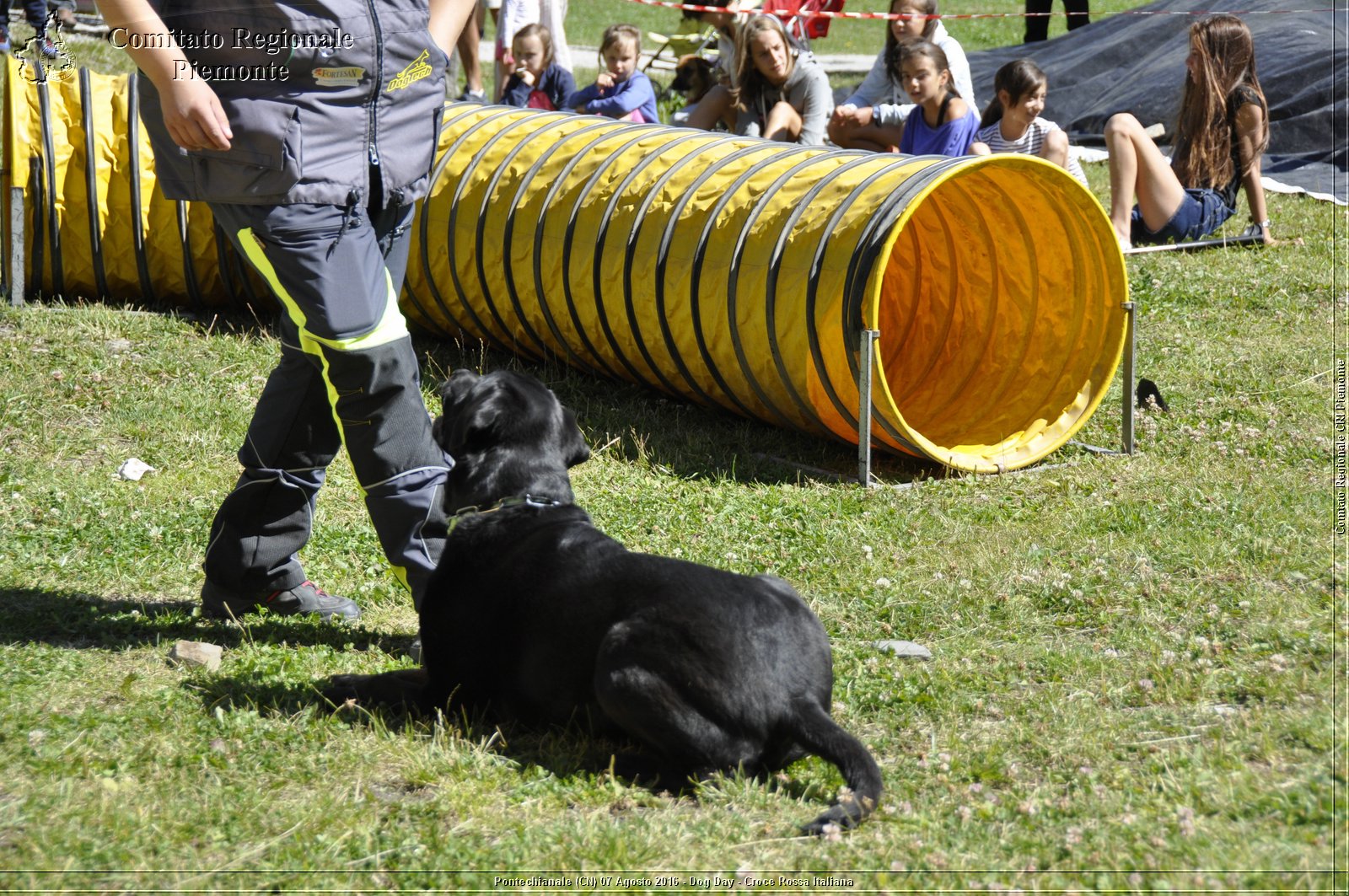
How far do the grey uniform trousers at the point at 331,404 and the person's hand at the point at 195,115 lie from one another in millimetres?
218

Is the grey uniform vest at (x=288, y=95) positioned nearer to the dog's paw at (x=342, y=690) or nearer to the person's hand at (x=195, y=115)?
the person's hand at (x=195, y=115)

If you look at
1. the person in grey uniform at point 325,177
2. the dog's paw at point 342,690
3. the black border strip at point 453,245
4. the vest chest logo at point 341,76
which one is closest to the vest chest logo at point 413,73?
the person in grey uniform at point 325,177

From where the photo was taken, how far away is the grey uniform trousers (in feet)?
11.2

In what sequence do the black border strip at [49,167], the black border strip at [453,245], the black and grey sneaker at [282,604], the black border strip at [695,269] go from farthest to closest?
the black border strip at [49,167] → the black border strip at [453,245] → the black border strip at [695,269] → the black and grey sneaker at [282,604]

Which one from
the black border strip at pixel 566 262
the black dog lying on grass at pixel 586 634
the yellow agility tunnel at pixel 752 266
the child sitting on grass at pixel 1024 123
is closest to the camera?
the black dog lying on grass at pixel 586 634

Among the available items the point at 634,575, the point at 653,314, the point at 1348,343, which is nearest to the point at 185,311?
the point at 653,314

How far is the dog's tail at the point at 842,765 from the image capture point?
9.34ft

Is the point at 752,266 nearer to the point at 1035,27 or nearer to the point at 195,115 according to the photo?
the point at 195,115

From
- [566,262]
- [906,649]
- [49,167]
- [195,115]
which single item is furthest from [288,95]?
[49,167]

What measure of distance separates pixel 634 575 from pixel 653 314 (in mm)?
3011

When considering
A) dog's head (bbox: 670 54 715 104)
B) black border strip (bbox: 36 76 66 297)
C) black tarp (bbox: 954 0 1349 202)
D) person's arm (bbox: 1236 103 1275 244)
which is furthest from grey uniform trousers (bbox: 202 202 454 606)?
dog's head (bbox: 670 54 715 104)

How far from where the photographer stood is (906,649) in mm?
3949

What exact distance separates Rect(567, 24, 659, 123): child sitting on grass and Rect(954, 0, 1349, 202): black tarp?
4.38 meters

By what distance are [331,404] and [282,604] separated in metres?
0.90
